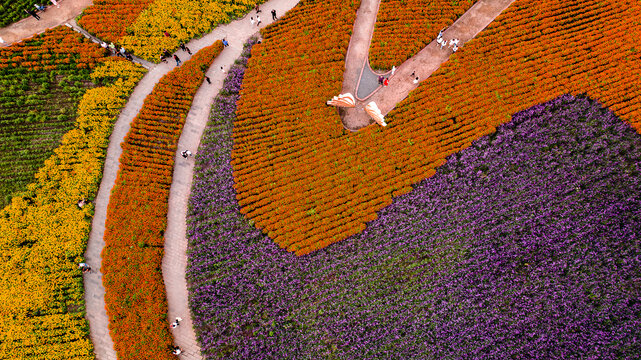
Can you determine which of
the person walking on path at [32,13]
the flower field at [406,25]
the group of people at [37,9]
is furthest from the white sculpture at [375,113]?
the person walking on path at [32,13]

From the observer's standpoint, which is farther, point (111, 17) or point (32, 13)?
point (32, 13)

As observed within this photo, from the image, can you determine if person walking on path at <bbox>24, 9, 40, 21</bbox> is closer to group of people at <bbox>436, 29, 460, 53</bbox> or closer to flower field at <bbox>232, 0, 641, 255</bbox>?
flower field at <bbox>232, 0, 641, 255</bbox>

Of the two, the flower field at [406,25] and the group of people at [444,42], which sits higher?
the flower field at [406,25]

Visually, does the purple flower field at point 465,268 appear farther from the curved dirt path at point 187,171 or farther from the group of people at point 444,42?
the group of people at point 444,42

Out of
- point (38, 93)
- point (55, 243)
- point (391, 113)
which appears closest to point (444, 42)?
point (391, 113)

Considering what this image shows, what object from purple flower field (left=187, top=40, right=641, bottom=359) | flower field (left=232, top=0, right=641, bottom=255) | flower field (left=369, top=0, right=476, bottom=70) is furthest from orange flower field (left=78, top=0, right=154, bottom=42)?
flower field (left=369, top=0, right=476, bottom=70)

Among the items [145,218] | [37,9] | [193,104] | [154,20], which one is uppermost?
[37,9]

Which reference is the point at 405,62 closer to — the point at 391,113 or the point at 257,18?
the point at 391,113
